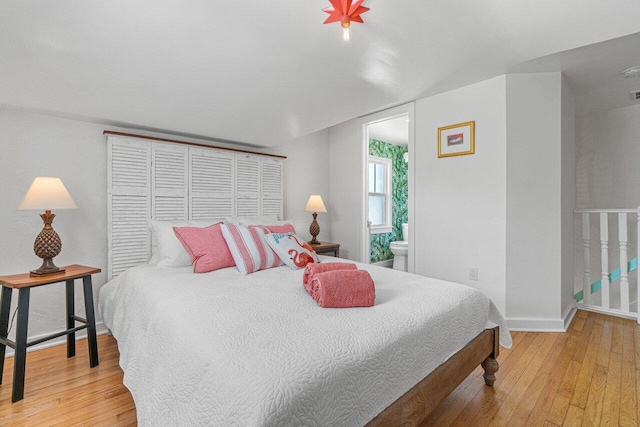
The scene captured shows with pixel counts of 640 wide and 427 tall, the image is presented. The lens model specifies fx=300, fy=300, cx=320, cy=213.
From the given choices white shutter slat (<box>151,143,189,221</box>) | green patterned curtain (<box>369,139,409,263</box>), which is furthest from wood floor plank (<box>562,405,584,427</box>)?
green patterned curtain (<box>369,139,409,263</box>)

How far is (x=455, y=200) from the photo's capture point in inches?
117

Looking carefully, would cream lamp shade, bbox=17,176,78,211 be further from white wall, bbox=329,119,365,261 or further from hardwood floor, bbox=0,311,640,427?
white wall, bbox=329,119,365,261

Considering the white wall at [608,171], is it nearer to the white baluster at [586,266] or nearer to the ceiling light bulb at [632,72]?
the white baluster at [586,266]

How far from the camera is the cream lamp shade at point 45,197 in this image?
6.57ft

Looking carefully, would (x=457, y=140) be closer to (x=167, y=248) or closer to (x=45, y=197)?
(x=167, y=248)

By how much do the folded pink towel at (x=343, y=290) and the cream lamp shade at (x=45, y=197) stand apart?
193 centimetres

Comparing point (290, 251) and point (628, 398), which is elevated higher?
point (290, 251)

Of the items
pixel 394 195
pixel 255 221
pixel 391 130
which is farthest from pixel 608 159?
pixel 255 221

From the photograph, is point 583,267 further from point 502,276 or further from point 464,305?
point 464,305

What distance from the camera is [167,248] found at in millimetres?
2482

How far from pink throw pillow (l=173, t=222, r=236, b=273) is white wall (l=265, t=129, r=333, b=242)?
1.64 meters

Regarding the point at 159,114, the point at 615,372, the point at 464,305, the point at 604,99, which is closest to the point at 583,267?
the point at 615,372

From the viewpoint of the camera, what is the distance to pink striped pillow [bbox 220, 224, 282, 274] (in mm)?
2258

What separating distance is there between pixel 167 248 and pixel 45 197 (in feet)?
2.79
